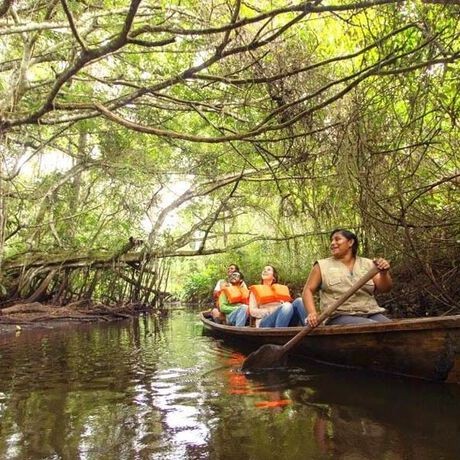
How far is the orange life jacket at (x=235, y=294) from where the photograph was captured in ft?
25.7

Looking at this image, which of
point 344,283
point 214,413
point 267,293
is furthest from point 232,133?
point 214,413

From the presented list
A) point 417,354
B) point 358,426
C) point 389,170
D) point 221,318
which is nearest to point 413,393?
point 417,354

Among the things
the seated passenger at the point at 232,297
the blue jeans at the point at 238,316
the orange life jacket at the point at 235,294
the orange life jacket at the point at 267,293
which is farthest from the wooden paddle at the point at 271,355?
the orange life jacket at the point at 235,294

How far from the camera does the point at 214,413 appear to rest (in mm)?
3439

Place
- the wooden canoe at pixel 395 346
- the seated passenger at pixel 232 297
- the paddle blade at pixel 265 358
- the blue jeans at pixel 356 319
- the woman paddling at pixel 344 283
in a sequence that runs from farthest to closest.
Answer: the seated passenger at pixel 232 297 → the paddle blade at pixel 265 358 → the woman paddling at pixel 344 283 → the blue jeans at pixel 356 319 → the wooden canoe at pixel 395 346

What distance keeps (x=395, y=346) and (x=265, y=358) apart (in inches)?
50.6

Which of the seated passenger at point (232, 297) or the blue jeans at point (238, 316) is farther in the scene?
the seated passenger at point (232, 297)

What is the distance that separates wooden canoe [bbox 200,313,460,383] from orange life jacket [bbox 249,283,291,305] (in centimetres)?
130

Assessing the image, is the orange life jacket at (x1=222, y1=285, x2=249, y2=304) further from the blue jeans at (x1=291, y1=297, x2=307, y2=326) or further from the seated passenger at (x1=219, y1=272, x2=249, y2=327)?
the blue jeans at (x1=291, y1=297, x2=307, y2=326)

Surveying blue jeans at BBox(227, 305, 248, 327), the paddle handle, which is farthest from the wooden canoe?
blue jeans at BBox(227, 305, 248, 327)

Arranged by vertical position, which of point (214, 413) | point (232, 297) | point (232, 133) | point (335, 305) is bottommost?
point (214, 413)

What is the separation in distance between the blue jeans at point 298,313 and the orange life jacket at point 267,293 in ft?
2.00

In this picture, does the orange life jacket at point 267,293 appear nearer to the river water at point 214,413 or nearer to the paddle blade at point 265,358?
the river water at point 214,413

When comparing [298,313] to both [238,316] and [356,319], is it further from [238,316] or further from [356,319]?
[238,316]
